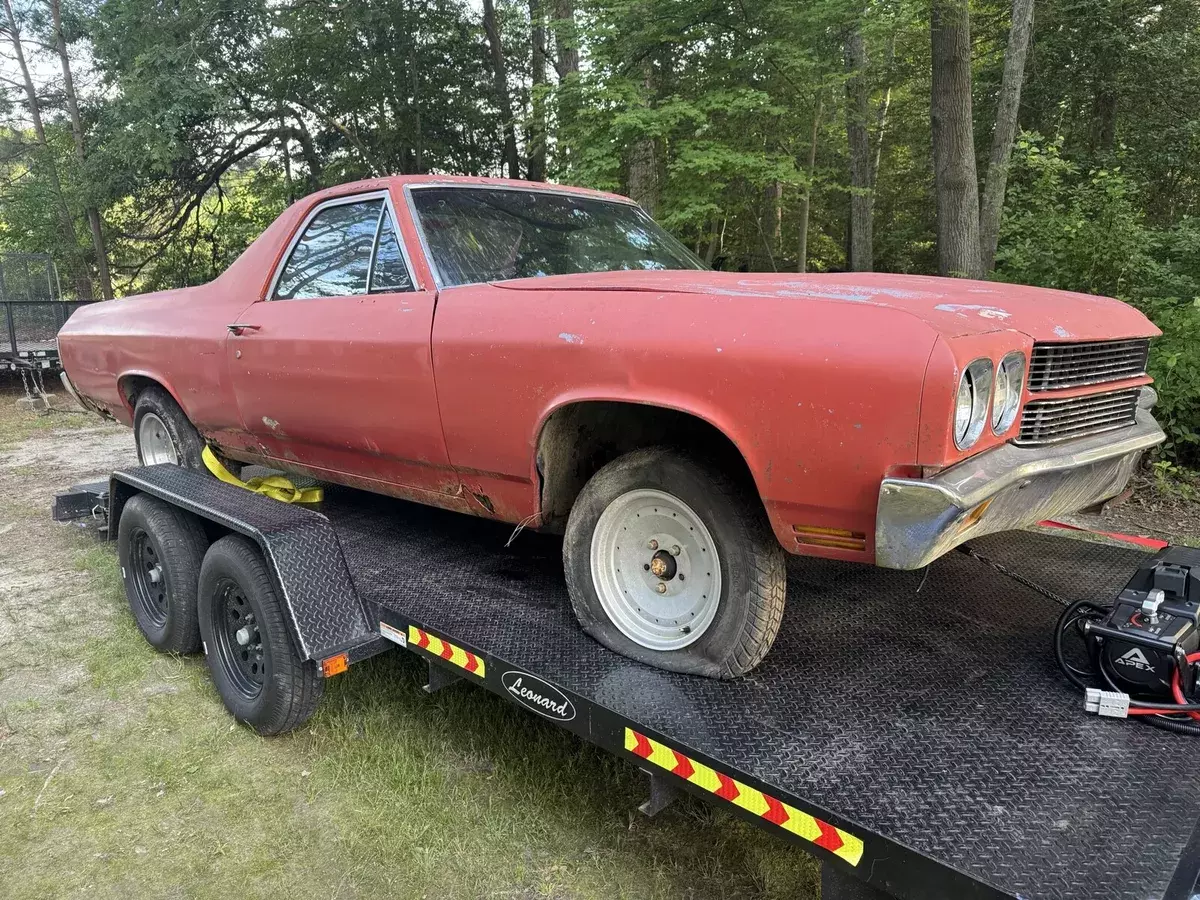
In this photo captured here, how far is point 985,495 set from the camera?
6.16ft

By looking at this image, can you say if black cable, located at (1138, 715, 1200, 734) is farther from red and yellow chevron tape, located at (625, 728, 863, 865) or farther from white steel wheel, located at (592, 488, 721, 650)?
white steel wheel, located at (592, 488, 721, 650)

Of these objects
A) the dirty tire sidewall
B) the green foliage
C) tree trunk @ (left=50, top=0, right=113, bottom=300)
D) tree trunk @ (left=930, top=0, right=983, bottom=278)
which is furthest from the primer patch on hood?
tree trunk @ (left=50, top=0, right=113, bottom=300)

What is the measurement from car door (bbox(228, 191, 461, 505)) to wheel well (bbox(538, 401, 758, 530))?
47 cm

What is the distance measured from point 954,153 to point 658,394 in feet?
31.2

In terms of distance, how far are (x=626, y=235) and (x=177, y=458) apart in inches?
118

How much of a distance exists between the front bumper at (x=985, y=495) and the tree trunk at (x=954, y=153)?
808cm

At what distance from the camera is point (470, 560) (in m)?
3.30

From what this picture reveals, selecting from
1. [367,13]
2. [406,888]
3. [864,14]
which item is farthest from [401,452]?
[367,13]

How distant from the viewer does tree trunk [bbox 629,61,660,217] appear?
8.41 m

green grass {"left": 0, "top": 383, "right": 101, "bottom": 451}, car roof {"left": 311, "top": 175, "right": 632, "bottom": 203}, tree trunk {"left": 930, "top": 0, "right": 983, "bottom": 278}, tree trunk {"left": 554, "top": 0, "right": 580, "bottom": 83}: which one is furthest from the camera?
tree trunk {"left": 930, "top": 0, "right": 983, "bottom": 278}

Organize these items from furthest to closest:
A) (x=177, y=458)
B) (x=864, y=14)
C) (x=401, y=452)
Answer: (x=864, y=14), (x=177, y=458), (x=401, y=452)

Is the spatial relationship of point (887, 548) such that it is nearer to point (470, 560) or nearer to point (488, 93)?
point (470, 560)

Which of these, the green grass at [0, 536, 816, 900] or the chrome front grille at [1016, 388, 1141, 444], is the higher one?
the chrome front grille at [1016, 388, 1141, 444]

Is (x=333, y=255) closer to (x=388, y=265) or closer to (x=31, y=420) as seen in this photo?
(x=388, y=265)
